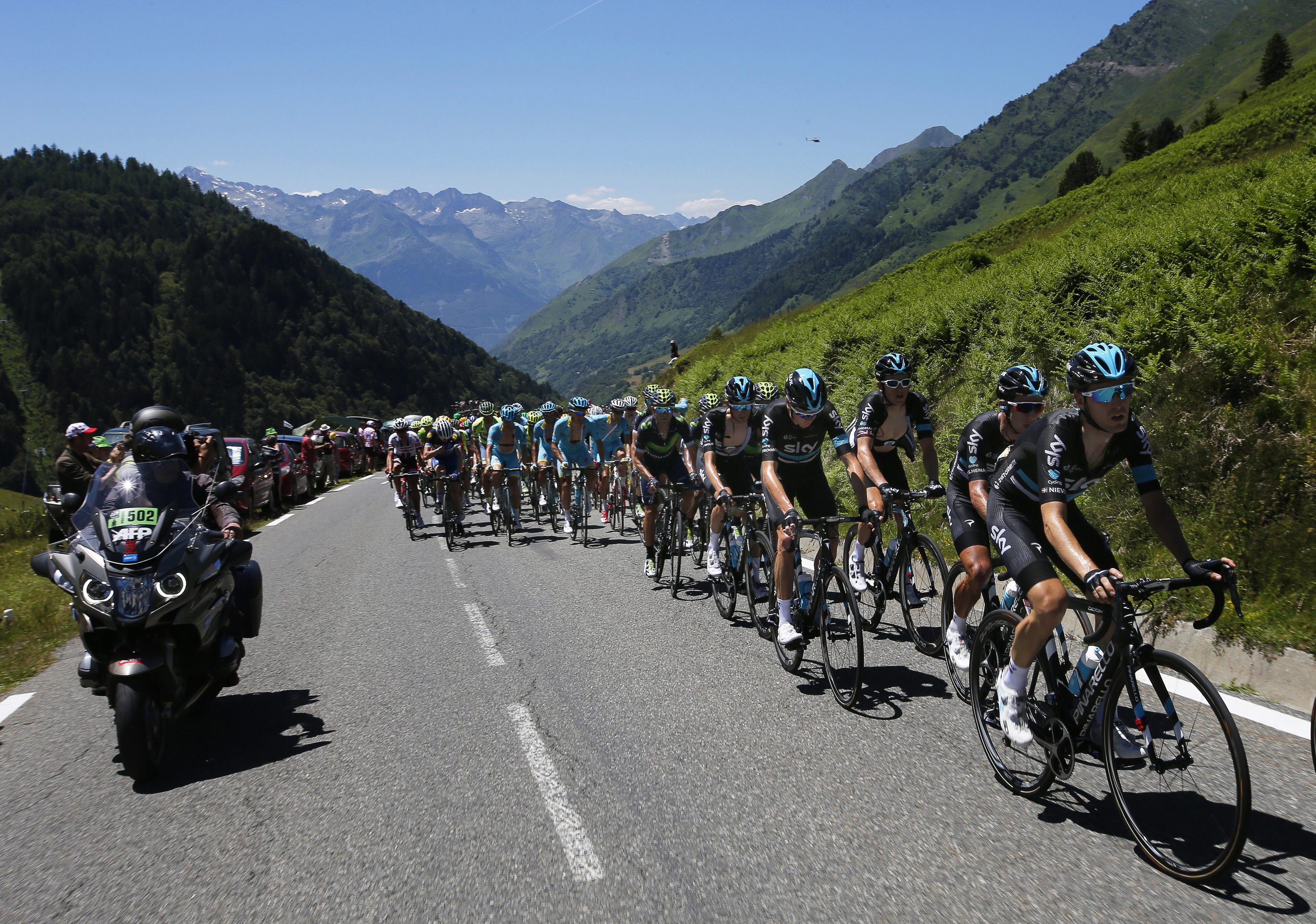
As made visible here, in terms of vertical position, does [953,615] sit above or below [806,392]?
below

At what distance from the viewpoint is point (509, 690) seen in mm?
5973

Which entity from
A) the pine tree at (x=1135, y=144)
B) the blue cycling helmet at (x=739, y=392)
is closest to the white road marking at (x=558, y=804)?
the blue cycling helmet at (x=739, y=392)

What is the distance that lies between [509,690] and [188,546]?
2.31 meters

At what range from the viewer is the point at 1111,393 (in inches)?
146

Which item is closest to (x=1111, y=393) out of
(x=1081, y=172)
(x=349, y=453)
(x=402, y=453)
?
(x=402, y=453)

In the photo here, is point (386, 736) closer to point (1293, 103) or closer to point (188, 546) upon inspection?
point (188, 546)

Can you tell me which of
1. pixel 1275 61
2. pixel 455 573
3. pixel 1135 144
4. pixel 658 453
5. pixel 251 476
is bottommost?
pixel 455 573

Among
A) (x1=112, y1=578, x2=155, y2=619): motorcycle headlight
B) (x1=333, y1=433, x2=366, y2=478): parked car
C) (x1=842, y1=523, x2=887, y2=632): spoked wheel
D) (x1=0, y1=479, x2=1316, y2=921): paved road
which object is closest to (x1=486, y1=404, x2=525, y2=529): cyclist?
(x1=0, y1=479, x2=1316, y2=921): paved road

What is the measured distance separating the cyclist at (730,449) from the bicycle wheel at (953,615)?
212cm

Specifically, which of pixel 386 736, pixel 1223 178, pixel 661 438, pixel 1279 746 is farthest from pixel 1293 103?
pixel 386 736

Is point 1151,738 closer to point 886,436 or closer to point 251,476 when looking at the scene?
point 886,436

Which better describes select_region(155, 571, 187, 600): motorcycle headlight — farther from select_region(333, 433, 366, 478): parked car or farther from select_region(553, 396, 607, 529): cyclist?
select_region(333, 433, 366, 478): parked car

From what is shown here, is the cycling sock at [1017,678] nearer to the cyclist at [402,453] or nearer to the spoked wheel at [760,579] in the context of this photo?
the spoked wheel at [760,579]

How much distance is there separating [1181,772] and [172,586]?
17.2ft
